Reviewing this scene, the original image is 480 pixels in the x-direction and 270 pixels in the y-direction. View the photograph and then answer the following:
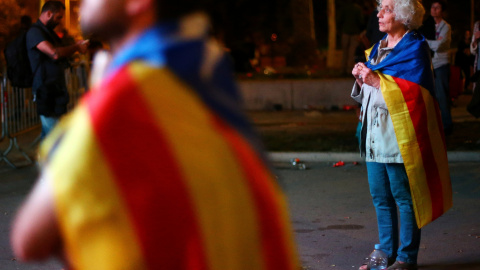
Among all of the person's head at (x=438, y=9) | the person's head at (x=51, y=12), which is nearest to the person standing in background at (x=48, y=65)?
the person's head at (x=51, y=12)

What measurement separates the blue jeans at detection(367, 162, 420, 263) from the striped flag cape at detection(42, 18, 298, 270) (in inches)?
138

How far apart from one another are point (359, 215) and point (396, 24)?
96.9 inches

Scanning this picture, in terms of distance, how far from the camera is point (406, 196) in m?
5.01

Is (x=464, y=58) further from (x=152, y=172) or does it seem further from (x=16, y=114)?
(x=152, y=172)

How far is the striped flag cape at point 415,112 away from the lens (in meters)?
4.92

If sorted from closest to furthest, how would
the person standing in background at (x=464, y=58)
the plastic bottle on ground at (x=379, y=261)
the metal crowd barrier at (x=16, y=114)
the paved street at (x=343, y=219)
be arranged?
the plastic bottle on ground at (x=379, y=261)
the paved street at (x=343, y=219)
the metal crowd barrier at (x=16, y=114)
the person standing in background at (x=464, y=58)

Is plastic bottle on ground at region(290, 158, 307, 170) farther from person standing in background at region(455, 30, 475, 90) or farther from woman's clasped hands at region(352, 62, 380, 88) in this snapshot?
person standing in background at region(455, 30, 475, 90)

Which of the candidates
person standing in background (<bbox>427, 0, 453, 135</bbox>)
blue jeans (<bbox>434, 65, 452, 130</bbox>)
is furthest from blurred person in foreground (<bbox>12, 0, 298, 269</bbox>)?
blue jeans (<bbox>434, 65, 452, 130</bbox>)

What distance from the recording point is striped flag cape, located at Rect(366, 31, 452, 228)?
4922mm

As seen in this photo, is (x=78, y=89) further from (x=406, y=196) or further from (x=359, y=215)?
(x=406, y=196)

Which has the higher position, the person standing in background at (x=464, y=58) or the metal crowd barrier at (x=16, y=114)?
the metal crowd barrier at (x=16, y=114)

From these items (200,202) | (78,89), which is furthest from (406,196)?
(78,89)

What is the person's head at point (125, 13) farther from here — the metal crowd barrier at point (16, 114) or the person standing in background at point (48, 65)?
the metal crowd barrier at point (16, 114)

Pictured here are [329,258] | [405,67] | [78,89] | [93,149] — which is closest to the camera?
[93,149]
